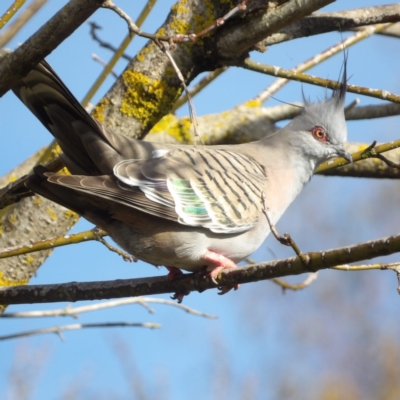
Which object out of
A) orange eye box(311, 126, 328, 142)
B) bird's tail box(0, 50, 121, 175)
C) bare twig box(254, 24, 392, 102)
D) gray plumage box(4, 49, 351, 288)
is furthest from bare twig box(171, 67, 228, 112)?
bird's tail box(0, 50, 121, 175)

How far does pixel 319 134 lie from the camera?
4.21 metres

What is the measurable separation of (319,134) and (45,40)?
212cm

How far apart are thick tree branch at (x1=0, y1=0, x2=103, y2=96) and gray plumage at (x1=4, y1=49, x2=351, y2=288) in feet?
Answer: 1.36

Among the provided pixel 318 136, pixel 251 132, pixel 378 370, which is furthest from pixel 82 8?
pixel 378 370

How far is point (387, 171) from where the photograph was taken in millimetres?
4625

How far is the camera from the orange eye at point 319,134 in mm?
4191

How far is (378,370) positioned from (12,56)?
822cm

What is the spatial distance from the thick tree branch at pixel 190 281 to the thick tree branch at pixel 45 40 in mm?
848

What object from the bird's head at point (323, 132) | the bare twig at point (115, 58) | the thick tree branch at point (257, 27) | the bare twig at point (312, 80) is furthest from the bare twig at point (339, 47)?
the bare twig at point (115, 58)

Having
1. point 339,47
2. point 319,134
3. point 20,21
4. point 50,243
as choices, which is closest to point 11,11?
point 20,21

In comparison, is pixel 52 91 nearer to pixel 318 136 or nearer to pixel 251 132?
pixel 318 136

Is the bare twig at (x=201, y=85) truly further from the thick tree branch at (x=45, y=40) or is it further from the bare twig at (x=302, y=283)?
the thick tree branch at (x=45, y=40)

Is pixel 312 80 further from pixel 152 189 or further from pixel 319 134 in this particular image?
pixel 152 189

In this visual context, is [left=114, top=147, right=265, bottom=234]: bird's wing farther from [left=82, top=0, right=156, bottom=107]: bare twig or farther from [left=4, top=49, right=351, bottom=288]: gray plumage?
[left=82, top=0, right=156, bottom=107]: bare twig
